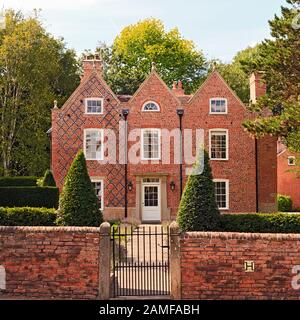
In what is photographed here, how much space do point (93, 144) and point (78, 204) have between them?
605 inches

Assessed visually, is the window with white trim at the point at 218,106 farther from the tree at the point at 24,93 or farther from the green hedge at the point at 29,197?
the tree at the point at 24,93

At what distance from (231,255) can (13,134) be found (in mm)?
28919

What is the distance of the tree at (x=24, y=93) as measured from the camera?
3656 cm

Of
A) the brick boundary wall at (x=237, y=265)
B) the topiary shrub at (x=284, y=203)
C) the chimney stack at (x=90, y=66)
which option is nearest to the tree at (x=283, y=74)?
the brick boundary wall at (x=237, y=265)

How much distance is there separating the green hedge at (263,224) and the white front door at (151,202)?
14723 millimetres

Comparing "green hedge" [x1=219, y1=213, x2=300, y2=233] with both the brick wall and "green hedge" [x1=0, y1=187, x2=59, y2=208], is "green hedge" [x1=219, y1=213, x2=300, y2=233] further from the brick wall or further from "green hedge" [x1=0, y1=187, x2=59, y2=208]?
"green hedge" [x1=0, y1=187, x2=59, y2=208]

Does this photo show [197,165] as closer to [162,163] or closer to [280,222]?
[280,222]

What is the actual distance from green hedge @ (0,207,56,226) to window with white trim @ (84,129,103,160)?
574 inches

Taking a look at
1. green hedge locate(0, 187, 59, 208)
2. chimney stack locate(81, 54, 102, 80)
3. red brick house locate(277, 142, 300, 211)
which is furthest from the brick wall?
red brick house locate(277, 142, 300, 211)

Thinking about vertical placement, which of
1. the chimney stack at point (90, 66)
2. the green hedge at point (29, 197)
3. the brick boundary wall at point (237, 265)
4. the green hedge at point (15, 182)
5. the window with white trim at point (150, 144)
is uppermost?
the chimney stack at point (90, 66)

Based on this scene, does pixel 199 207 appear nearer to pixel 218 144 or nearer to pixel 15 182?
pixel 218 144

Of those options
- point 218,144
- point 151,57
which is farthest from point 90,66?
point 151,57

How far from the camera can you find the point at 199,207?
13844 millimetres

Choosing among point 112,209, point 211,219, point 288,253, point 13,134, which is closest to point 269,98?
point 211,219
